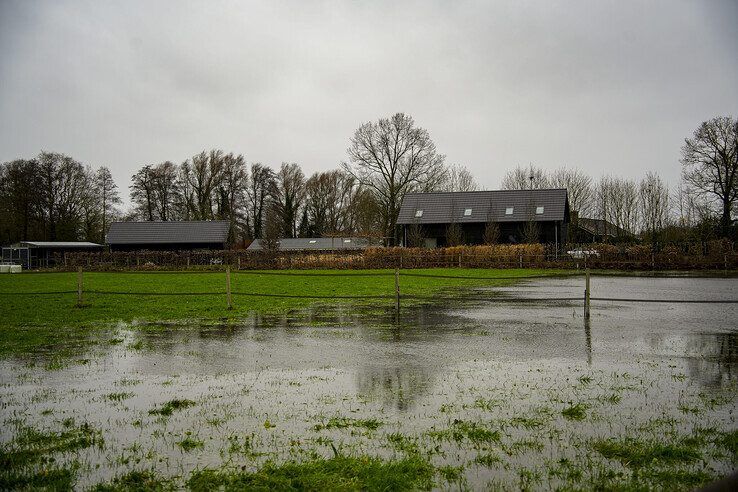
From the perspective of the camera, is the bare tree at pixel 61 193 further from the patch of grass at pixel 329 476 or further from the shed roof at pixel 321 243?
the patch of grass at pixel 329 476

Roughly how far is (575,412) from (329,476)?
3.03 metres

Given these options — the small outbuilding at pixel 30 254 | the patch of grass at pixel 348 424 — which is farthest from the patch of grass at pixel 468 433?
the small outbuilding at pixel 30 254

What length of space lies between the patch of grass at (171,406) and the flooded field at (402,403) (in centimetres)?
2

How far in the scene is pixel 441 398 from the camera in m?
6.87

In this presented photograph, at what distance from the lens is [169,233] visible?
6100 centimetres

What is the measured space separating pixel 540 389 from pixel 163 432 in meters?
4.52

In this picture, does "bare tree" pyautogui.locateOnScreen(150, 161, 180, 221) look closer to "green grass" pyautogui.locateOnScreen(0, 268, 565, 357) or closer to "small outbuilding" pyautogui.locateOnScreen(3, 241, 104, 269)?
"small outbuilding" pyautogui.locateOnScreen(3, 241, 104, 269)

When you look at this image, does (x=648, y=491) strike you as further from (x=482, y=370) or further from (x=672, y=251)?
(x=672, y=251)

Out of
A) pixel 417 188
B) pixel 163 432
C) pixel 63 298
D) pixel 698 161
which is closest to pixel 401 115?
pixel 417 188

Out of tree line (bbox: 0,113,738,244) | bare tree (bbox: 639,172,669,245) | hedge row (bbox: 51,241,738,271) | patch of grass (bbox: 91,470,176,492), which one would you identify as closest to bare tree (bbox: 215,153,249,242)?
tree line (bbox: 0,113,738,244)

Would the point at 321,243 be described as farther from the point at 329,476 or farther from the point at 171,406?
the point at 329,476

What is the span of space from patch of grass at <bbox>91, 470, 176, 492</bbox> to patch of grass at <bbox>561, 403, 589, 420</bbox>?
400 cm

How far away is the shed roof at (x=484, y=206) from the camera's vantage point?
5156 cm

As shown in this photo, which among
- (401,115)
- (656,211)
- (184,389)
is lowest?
(184,389)
